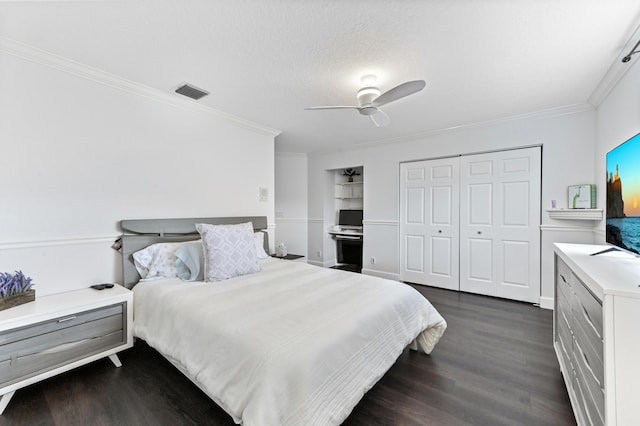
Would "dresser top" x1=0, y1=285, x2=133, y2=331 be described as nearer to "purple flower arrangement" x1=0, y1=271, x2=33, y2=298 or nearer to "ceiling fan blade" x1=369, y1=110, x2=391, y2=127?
"purple flower arrangement" x1=0, y1=271, x2=33, y2=298

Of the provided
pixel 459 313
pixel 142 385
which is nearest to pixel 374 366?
pixel 142 385

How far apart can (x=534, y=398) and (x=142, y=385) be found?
267 centimetres

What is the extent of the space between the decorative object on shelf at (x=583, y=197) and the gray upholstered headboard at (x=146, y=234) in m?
4.33

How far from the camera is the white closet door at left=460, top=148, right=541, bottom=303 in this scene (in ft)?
11.4


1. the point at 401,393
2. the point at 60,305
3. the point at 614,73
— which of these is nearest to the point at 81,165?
the point at 60,305

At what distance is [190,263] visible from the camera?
8.01 feet

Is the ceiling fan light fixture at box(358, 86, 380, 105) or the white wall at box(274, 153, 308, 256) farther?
the white wall at box(274, 153, 308, 256)

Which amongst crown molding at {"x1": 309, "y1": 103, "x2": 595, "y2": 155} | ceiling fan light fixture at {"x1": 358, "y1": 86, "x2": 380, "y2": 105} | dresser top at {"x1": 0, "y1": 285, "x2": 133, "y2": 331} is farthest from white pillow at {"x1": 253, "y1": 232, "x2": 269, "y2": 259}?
crown molding at {"x1": 309, "y1": 103, "x2": 595, "y2": 155}

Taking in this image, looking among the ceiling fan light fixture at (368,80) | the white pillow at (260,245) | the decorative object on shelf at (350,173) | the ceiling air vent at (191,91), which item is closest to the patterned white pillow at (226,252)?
the white pillow at (260,245)

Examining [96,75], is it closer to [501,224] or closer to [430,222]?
[430,222]

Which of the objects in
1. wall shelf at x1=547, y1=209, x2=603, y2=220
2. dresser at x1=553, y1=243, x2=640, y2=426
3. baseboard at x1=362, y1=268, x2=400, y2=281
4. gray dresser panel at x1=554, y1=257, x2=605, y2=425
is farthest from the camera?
baseboard at x1=362, y1=268, x2=400, y2=281

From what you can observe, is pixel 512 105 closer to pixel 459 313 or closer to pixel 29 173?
pixel 459 313

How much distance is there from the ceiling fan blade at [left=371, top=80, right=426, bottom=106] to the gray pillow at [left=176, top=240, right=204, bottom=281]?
2.14 meters

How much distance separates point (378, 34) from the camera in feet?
6.07
